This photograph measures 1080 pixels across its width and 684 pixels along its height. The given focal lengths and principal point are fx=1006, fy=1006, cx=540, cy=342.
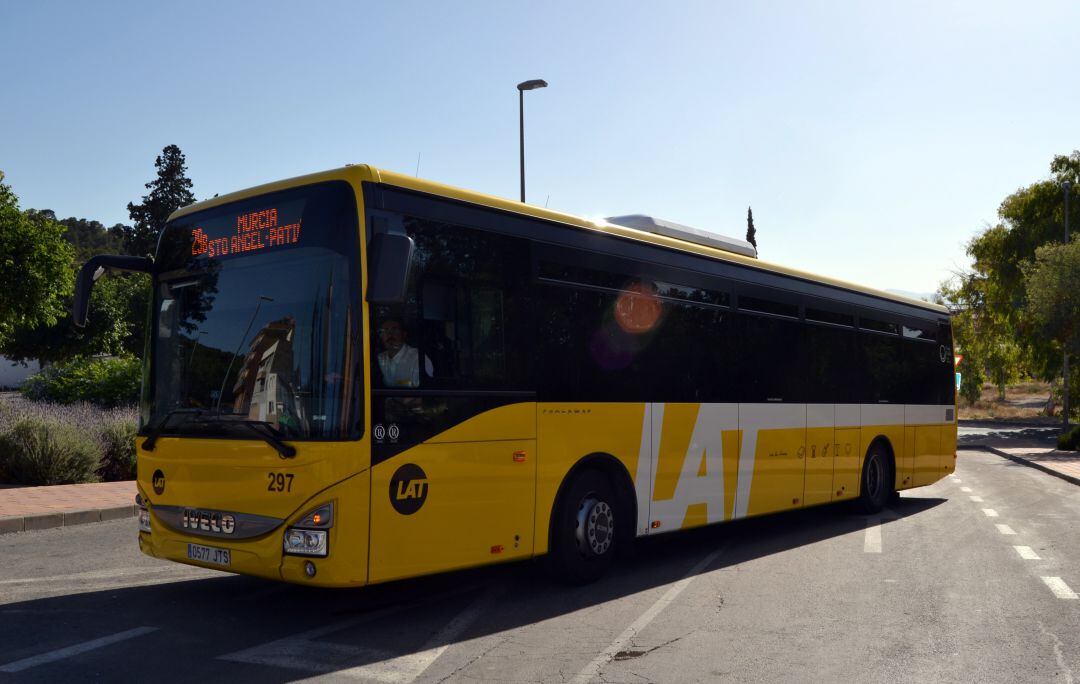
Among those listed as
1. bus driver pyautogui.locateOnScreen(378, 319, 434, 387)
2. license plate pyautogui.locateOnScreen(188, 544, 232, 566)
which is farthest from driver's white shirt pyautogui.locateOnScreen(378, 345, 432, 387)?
license plate pyautogui.locateOnScreen(188, 544, 232, 566)

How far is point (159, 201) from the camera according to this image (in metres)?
67.8

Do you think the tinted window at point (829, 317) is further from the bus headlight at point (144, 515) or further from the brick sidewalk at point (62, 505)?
the brick sidewalk at point (62, 505)

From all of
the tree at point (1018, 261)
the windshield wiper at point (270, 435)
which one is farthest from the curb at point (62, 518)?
the tree at point (1018, 261)

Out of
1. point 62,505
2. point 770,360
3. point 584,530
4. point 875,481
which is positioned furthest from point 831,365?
point 62,505

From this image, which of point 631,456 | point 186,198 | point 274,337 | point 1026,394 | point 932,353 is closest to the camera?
point 274,337

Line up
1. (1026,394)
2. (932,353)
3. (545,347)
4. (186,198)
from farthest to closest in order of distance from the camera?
(1026,394), (186,198), (932,353), (545,347)

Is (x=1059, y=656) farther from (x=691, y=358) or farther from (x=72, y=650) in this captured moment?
(x=72, y=650)

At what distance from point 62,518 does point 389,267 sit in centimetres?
792

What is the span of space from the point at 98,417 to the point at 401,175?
46.6 ft

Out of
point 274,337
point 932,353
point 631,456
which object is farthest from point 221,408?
point 932,353

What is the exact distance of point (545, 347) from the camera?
7906 mm

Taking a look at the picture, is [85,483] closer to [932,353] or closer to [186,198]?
[932,353]

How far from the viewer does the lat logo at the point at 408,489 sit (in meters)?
6.54

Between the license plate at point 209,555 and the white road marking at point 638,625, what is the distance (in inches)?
100
